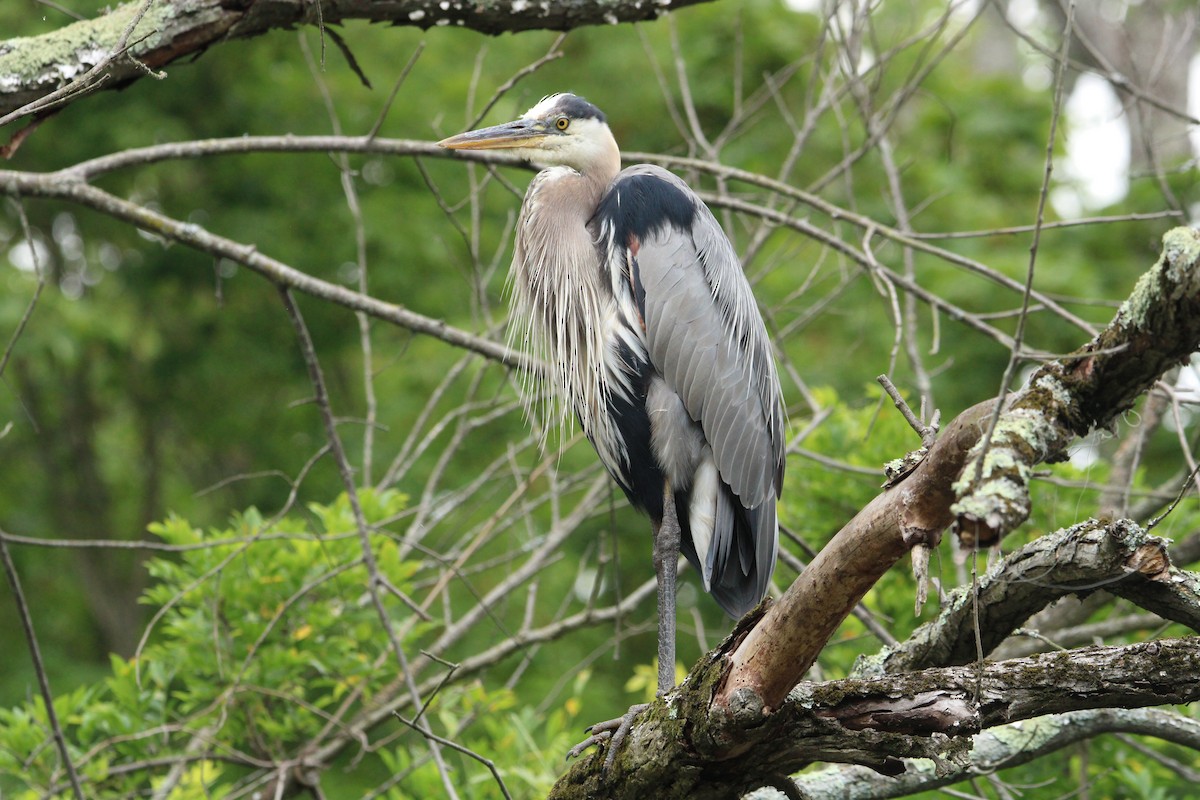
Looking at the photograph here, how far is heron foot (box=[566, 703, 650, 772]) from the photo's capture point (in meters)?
2.84

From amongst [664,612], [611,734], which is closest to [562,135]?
[664,612]

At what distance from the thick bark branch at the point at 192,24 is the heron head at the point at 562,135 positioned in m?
0.77

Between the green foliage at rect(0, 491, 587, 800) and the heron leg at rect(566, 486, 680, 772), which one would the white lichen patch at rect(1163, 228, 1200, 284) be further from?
the green foliage at rect(0, 491, 587, 800)

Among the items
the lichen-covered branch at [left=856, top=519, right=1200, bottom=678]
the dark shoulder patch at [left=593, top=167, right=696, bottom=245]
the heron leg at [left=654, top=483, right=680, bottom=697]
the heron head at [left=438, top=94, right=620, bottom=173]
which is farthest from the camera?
the heron head at [left=438, top=94, right=620, bottom=173]

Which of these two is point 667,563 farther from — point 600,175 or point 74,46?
point 74,46

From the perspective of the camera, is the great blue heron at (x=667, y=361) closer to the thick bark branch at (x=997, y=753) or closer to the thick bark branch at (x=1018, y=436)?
the thick bark branch at (x=997, y=753)

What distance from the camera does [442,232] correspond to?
839 centimetres

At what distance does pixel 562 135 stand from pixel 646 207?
1.61ft

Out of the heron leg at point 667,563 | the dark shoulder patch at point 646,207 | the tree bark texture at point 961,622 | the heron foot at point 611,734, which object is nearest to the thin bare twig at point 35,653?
the heron foot at point 611,734

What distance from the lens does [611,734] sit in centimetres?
314

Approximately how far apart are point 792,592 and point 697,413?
65.7 inches

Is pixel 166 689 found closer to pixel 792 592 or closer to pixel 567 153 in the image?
pixel 567 153

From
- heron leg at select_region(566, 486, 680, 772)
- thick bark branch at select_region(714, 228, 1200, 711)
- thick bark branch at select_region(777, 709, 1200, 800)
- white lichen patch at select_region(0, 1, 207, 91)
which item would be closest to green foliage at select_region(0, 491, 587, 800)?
heron leg at select_region(566, 486, 680, 772)

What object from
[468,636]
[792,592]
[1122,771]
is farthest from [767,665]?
[468,636]
